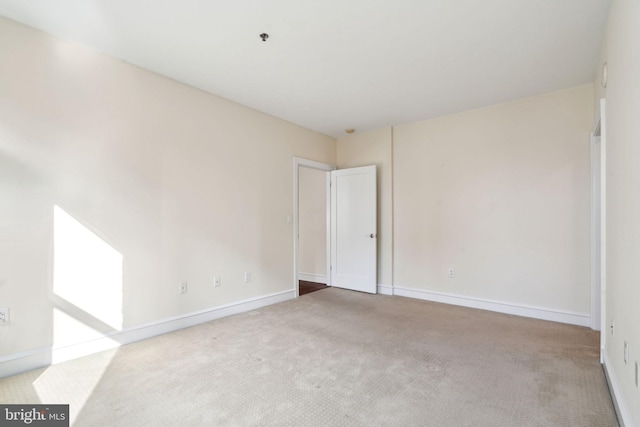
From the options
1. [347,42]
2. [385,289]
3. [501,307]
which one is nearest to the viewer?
[347,42]

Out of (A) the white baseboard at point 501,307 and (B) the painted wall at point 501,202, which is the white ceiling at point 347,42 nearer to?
(B) the painted wall at point 501,202

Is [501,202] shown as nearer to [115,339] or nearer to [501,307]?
[501,307]

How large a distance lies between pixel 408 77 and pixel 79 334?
12.5ft

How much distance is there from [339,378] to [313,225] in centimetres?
381

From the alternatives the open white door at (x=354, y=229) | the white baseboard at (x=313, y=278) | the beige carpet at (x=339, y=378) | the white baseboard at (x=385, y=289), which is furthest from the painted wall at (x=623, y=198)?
the white baseboard at (x=313, y=278)

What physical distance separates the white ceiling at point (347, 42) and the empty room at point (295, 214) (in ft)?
0.07

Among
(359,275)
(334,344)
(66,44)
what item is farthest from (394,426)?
(66,44)

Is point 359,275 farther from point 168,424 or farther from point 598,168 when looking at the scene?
point 168,424

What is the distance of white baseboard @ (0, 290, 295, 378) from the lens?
7.30 ft

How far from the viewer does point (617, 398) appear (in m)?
1.77

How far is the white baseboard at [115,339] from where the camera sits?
7.30ft

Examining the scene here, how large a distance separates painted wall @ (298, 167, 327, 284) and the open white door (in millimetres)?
484

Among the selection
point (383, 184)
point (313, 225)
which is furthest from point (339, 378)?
point (313, 225)

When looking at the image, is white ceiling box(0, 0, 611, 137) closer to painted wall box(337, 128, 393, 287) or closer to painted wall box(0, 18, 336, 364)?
painted wall box(0, 18, 336, 364)
